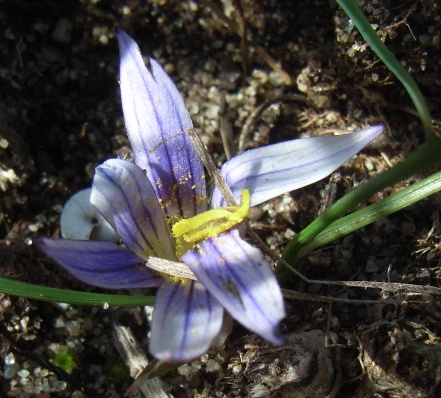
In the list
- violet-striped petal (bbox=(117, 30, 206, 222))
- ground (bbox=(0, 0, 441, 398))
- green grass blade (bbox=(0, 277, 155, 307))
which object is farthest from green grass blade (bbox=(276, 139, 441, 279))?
green grass blade (bbox=(0, 277, 155, 307))

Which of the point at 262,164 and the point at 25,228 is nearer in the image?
the point at 262,164

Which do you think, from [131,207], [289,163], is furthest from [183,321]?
[289,163]

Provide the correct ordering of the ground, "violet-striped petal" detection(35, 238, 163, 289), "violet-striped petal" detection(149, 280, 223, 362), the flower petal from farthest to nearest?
1. the ground
2. the flower petal
3. "violet-striped petal" detection(35, 238, 163, 289)
4. "violet-striped petal" detection(149, 280, 223, 362)

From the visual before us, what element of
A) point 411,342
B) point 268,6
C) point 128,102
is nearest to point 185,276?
point 128,102

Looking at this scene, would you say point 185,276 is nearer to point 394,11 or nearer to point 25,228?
point 25,228

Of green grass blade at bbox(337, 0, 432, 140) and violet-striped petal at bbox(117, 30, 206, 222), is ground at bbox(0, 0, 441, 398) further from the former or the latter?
violet-striped petal at bbox(117, 30, 206, 222)

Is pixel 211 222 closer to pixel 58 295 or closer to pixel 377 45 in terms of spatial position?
pixel 58 295
